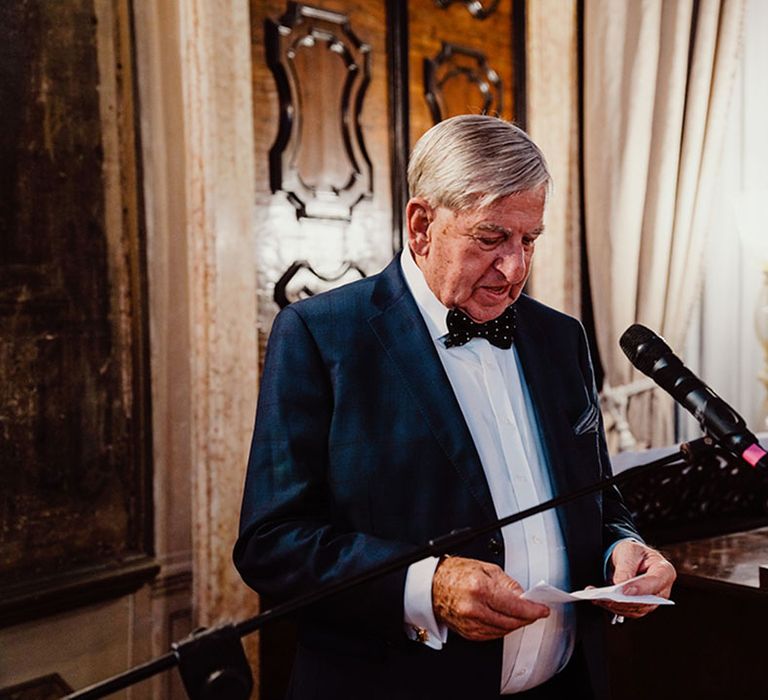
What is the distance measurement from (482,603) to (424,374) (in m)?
0.38

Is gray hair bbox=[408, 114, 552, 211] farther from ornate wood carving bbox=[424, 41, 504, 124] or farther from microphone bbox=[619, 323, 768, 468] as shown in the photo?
ornate wood carving bbox=[424, 41, 504, 124]

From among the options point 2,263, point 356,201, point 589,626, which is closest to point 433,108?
point 356,201

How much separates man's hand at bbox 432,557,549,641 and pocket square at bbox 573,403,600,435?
38 cm

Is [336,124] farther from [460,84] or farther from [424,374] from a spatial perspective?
[424,374]

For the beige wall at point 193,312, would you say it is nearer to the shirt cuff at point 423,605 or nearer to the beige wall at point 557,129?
the shirt cuff at point 423,605

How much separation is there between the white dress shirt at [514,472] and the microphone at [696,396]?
0.91 ft

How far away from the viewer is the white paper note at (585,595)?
1.20 metres

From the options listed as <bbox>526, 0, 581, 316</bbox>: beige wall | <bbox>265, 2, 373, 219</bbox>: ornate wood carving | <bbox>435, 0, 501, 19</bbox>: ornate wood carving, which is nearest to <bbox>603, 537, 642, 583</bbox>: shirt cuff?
<bbox>265, 2, 373, 219</bbox>: ornate wood carving

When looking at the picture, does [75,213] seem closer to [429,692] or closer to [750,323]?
[429,692]

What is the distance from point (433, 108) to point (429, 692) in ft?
6.98

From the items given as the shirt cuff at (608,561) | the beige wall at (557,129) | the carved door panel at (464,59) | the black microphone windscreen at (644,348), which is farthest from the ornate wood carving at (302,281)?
the black microphone windscreen at (644,348)

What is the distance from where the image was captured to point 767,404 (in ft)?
12.1

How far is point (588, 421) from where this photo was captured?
158 cm

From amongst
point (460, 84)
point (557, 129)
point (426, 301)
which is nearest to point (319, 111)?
point (460, 84)
